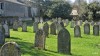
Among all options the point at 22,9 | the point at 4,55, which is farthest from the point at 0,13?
the point at 4,55

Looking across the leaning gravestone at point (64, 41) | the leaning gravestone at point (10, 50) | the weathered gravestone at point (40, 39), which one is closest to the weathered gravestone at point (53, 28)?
the weathered gravestone at point (40, 39)

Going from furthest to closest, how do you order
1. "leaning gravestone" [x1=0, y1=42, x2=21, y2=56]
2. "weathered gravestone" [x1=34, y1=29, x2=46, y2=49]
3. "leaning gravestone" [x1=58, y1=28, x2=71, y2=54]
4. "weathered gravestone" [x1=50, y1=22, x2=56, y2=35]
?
"weathered gravestone" [x1=50, y1=22, x2=56, y2=35] < "weathered gravestone" [x1=34, y1=29, x2=46, y2=49] < "leaning gravestone" [x1=58, y1=28, x2=71, y2=54] < "leaning gravestone" [x1=0, y1=42, x2=21, y2=56]

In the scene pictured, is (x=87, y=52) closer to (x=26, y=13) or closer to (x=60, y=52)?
(x=60, y=52)

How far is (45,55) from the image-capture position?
13594 mm

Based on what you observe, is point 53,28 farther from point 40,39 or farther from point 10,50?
point 10,50

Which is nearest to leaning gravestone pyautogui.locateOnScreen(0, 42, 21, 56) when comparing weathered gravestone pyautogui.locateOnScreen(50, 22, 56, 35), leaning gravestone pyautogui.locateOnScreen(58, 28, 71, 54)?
leaning gravestone pyautogui.locateOnScreen(58, 28, 71, 54)

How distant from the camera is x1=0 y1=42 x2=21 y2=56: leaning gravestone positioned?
9.09 meters

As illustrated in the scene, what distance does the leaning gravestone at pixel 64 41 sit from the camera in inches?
569

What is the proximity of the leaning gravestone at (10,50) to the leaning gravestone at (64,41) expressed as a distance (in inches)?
221

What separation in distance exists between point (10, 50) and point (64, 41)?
5.68m

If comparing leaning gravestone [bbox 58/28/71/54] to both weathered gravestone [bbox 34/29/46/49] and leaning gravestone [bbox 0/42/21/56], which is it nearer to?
weathered gravestone [bbox 34/29/46/49]

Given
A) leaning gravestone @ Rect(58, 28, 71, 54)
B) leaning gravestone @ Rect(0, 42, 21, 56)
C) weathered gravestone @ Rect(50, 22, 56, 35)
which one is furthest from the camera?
weathered gravestone @ Rect(50, 22, 56, 35)

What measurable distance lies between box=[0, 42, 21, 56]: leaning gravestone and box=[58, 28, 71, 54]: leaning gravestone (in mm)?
5603

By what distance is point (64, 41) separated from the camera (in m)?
14.5
